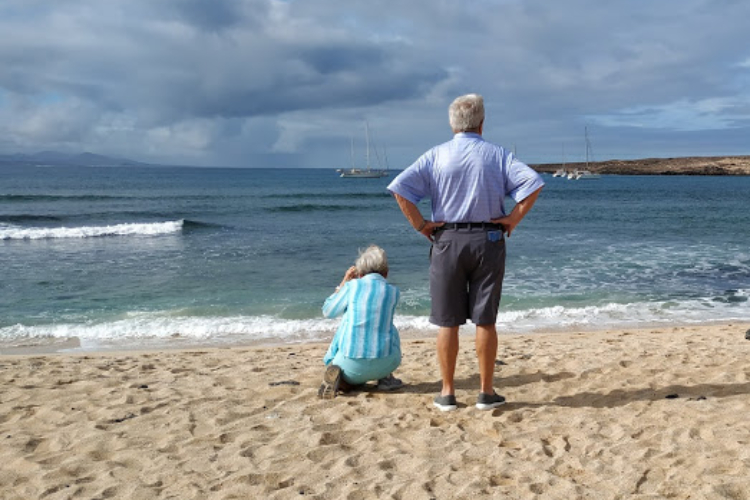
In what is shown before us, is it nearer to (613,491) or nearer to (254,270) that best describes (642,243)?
(254,270)

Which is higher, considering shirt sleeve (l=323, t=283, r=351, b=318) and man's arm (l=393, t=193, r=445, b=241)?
man's arm (l=393, t=193, r=445, b=241)

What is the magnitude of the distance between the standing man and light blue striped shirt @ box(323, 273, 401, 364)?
537 millimetres

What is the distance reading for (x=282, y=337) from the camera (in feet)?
27.5

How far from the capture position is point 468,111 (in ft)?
12.3

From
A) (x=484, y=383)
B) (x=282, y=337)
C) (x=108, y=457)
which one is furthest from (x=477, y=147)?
(x=282, y=337)

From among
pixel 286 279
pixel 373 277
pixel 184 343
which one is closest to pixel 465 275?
pixel 373 277

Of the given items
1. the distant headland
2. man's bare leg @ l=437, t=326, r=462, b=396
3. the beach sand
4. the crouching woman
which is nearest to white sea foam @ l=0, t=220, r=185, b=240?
the beach sand

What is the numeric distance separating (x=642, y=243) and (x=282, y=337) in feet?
47.4

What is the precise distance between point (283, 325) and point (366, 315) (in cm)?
476

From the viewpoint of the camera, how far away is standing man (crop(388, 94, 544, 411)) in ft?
12.2

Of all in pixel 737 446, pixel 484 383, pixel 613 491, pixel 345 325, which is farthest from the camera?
pixel 345 325

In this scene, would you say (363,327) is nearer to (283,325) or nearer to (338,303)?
(338,303)

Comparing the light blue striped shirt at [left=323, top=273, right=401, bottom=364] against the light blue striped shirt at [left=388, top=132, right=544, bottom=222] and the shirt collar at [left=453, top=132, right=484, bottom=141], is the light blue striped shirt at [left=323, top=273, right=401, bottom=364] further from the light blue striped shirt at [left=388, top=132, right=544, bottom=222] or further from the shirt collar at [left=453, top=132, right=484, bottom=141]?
the shirt collar at [left=453, top=132, right=484, bottom=141]

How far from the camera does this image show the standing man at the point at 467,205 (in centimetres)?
371
